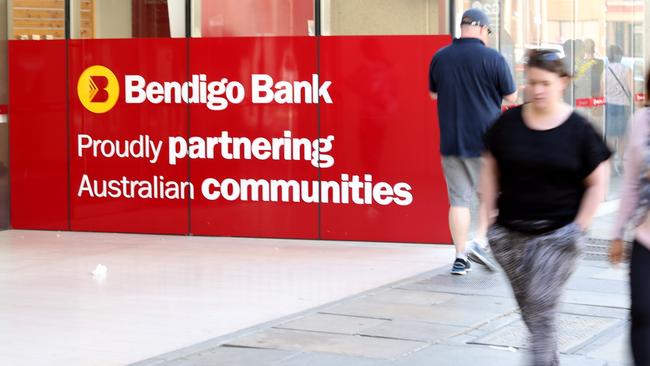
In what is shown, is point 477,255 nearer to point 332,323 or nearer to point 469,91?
point 469,91

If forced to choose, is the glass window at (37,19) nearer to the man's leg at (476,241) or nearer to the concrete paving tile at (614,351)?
the man's leg at (476,241)

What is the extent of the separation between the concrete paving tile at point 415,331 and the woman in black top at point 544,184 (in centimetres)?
161

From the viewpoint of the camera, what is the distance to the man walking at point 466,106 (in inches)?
351

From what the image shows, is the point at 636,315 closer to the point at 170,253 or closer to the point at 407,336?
the point at 407,336

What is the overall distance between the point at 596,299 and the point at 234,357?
2762 millimetres

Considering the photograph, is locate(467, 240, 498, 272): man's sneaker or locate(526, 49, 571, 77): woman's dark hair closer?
locate(526, 49, 571, 77): woman's dark hair

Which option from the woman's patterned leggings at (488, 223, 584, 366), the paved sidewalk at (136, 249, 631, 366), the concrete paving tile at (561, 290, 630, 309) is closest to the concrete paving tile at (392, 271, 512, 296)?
the paved sidewalk at (136, 249, 631, 366)

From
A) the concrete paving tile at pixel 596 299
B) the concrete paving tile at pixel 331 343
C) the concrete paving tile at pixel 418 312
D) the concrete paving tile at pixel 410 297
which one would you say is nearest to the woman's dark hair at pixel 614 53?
the concrete paving tile at pixel 596 299

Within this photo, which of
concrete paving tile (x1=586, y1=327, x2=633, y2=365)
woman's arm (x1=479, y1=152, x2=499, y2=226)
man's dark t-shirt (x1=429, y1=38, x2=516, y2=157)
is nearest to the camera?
woman's arm (x1=479, y1=152, x2=499, y2=226)

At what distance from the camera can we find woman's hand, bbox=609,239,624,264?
495cm

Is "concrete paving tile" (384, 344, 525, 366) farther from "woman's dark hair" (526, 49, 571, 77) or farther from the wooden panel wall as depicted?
the wooden panel wall

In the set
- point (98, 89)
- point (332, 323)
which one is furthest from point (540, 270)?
point (98, 89)

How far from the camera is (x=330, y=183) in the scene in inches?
429

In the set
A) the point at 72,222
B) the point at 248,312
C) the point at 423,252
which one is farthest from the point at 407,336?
the point at 72,222
